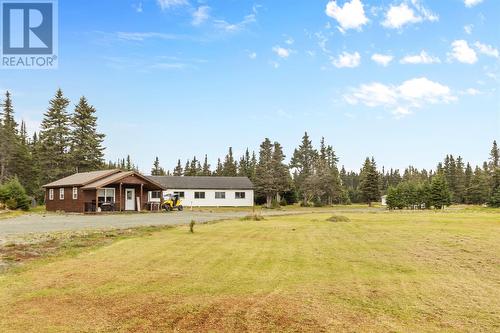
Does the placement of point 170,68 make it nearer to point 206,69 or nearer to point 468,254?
point 206,69

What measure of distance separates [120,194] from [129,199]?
391 cm

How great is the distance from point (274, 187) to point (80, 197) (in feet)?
111

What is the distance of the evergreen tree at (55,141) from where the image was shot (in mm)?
59781

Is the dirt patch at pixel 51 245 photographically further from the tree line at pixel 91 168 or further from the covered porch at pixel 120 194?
the tree line at pixel 91 168

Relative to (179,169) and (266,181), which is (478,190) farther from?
(179,169)

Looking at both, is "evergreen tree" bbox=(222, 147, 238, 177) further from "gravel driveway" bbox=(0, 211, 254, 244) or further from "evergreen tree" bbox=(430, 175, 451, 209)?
"gravel driveway" bbox=(0, 211, 254, 244)

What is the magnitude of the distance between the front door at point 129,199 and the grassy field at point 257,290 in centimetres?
3146

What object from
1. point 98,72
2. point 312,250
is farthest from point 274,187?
point 312,250

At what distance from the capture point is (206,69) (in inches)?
1377

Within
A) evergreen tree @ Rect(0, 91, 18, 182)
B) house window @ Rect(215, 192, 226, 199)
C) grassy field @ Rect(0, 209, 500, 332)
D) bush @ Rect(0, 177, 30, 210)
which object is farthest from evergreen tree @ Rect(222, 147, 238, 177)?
grassy field @ Rect(0, 209, 500, 332)

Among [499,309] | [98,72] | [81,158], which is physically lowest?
[499,309]

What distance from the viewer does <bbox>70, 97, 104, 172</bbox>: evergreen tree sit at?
61.5 metres

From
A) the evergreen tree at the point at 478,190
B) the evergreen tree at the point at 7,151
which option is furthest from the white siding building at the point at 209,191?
the evergreen tree at the point at 478,190

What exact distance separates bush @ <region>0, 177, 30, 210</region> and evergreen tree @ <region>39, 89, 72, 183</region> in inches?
663
